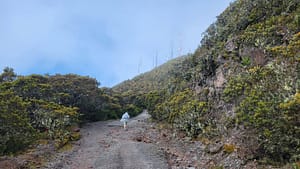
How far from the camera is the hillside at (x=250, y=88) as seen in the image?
876 centimetres

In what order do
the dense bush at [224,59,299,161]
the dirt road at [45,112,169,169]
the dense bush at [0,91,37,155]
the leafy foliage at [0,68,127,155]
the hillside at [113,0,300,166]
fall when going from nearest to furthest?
the dense bush at [224,59,299,161]
the hillside at [113,0,300,166]
the dirt road at [45,112,169,169]
the dense bush at [0,91,37,155]
the leafy foliage at [0,68,127,155]

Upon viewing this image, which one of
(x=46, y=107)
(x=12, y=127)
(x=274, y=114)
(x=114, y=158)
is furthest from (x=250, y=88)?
(x=46, y=107)

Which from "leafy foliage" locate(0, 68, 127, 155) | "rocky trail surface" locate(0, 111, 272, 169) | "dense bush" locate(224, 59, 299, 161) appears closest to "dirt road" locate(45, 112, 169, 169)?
"rocky trail surface" locate(0, 111, 272, 169)

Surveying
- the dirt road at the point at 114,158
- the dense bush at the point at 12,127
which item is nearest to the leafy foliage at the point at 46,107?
the dense bush at the point at 12,127

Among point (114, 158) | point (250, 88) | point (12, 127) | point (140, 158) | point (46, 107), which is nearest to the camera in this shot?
point (250, 88)

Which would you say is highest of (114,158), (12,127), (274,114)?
(274,114)

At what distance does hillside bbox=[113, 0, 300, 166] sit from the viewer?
876 centimetres

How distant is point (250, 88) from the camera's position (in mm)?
12148

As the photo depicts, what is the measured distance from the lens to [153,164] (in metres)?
11.6

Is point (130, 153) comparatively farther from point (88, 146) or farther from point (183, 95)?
point (183, 95)

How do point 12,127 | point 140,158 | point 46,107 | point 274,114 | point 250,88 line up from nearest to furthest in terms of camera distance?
1. point 274,114
2. point 250,88
3. point 140,158
4. point 12,127
5. point 46,107

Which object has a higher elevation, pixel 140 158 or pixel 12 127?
pixel 12 127

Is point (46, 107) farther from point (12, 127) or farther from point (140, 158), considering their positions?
point (140, 158)

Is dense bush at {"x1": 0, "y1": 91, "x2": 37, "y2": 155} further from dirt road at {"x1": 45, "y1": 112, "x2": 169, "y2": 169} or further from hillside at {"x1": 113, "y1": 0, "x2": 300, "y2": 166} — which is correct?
hillside at {"x1": 113, "y1": 0, "x2": 300, "y2": 166}
